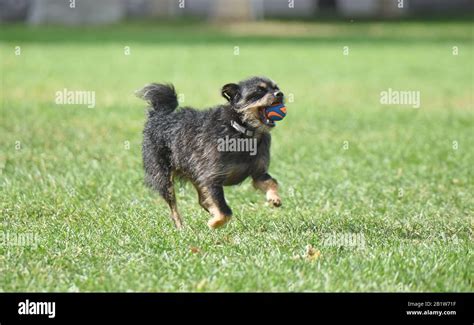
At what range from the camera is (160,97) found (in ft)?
24.1

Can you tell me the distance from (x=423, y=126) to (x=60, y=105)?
5644 mm

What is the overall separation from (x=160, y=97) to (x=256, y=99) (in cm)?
101

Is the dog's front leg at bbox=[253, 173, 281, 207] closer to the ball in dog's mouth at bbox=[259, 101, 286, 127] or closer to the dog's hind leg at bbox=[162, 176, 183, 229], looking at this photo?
the ball in dog's mouth at bbox=[259, 101, 286, 127]

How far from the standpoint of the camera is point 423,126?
13742 millimetres

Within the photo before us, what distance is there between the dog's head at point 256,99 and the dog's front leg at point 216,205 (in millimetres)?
548

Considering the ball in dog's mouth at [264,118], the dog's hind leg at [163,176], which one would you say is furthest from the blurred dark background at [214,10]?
the ball in dog's mouth at [264,118]

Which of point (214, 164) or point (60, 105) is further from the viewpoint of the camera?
point (60, 105)

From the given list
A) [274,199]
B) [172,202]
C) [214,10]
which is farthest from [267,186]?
[214,10]

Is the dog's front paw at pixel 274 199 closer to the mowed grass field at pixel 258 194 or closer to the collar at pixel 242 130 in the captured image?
the mowed grass field at pixel 258 194

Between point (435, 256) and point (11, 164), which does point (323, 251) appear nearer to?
point (435, 256)

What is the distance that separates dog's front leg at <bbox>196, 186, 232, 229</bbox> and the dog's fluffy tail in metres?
0.83

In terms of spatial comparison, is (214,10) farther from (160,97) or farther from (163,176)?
(163,176)

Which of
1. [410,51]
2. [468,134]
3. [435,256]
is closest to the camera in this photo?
[435,256]

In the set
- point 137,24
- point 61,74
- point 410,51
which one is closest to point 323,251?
point 61,74
